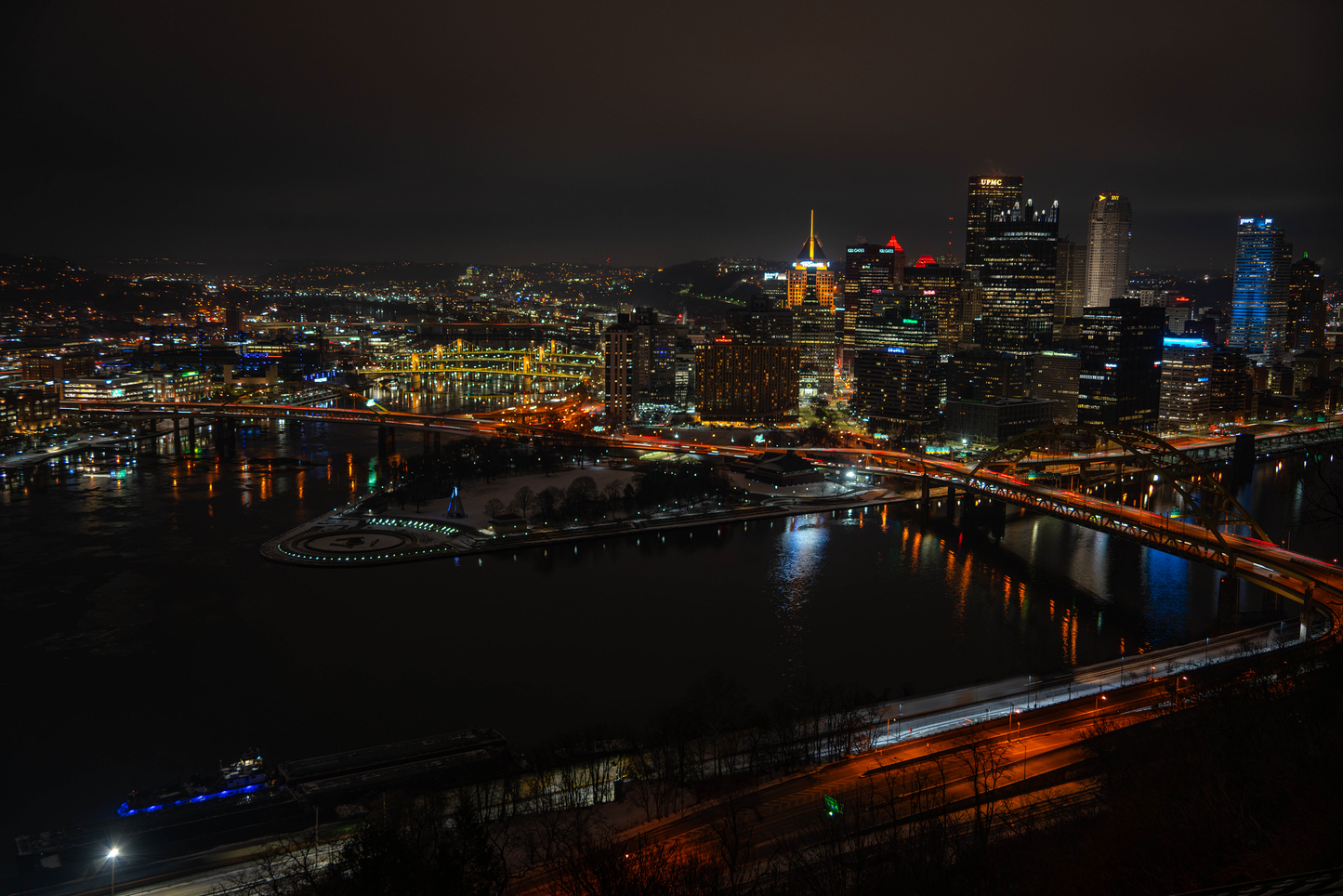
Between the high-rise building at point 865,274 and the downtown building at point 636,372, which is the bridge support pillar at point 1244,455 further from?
the high-rise building at point 865,274

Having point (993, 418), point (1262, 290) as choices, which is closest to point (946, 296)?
point (1262, 290)

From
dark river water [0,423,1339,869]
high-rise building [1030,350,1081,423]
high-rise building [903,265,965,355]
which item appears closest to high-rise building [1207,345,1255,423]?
high-rise building [1030,350,1081,423]

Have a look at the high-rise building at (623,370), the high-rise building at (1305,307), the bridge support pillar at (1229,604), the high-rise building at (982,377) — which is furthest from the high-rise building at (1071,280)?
the bridge support pillar at (1229,604)

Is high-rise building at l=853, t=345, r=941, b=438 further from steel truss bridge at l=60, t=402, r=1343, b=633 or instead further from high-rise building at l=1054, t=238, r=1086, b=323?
high-rise building at l=1054, t=238, r=1086, b=323

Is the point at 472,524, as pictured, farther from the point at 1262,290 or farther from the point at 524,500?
the point at 1262,290

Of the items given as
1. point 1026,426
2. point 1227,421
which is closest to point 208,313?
point 1026,426

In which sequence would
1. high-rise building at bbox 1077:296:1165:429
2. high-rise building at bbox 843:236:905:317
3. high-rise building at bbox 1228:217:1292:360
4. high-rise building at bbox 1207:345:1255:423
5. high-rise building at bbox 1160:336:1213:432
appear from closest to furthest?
high-rise building at bbox 1077:296:1165:429, high-rise building at bbox 1160:336:1213:432, high-rise building at bbox 1207:345:1255:423, high-rise building at bbox 1228:217:1292:360, high-rise building at bbox 843:236:905:317

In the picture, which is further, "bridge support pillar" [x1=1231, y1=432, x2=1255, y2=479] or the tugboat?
"bridge support pillar" [x1=1231, y1=432, x2=1255, y2=479]
